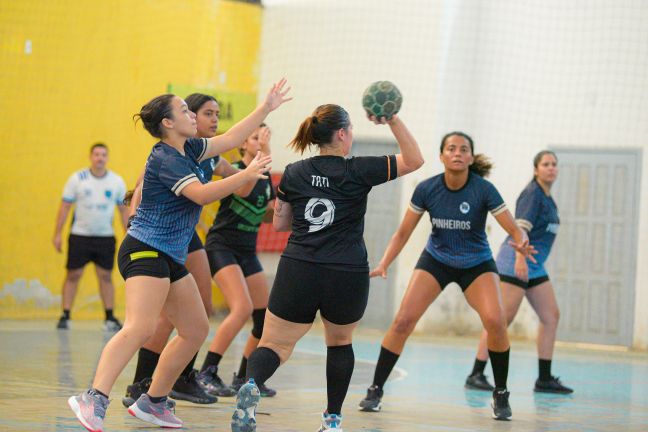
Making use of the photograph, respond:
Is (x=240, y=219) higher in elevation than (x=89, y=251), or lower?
higher

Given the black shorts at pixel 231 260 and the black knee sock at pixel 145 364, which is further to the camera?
the black shorts at pixel 231 260

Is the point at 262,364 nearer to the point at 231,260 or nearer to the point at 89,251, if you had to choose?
the point at 231,260

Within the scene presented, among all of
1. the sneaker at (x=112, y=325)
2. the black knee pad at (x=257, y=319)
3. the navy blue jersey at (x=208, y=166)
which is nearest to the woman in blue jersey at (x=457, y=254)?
the black knee pad at (x=257, y=319)

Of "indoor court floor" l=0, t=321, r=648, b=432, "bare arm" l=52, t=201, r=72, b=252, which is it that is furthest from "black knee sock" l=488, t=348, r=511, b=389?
"bare arm" l=52, t=201, r=72, b=252

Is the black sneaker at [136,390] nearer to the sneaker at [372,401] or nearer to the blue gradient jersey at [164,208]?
the blue gradient jersey at [164,208]

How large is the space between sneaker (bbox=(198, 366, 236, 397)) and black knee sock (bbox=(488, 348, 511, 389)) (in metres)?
1.98

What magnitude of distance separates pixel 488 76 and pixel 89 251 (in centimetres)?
665

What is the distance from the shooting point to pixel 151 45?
15836 millimetres

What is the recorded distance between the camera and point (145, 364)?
22.7ft

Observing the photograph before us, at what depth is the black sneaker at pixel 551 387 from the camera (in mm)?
9180

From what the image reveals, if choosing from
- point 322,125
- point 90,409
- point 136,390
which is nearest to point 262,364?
point 90,409

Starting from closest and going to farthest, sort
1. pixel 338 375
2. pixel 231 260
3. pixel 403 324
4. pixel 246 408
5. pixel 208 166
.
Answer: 1. pixel 246 408
2. pixel 338 375
3. pixel 208 166
4. pixel 403 324
5. pixel 231 260

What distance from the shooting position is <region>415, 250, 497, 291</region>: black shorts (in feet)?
24.6

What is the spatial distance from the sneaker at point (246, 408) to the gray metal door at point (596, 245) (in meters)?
10.7
